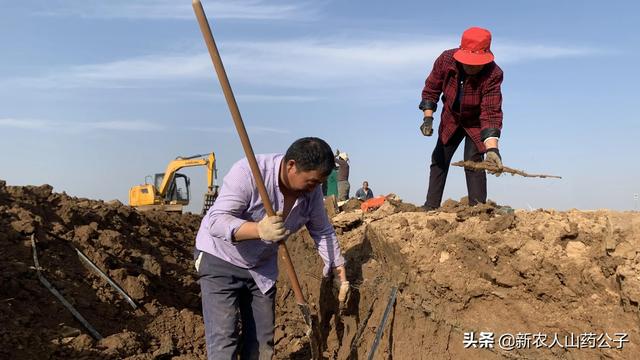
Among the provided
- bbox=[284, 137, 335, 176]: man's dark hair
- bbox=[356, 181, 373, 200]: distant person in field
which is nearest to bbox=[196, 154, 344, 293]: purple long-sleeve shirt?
bbox=[284, 137, 335, 176]: man's dark hair

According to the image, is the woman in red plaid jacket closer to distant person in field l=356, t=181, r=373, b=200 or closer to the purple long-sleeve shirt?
the purple long-sleeve shirt

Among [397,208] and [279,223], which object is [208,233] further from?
[397,208]

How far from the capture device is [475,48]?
486cm

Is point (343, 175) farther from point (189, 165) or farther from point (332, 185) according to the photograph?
point (189, 165)

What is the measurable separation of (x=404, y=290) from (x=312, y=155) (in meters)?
1.72

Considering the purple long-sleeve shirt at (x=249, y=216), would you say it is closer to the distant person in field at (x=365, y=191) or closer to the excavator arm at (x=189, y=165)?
the distant person in field at (x=365, y=191)

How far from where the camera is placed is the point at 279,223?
2.85 m

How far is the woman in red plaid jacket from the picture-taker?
4.86 meters

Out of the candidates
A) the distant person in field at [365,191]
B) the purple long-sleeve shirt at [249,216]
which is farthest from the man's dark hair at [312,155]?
the distant person in field at [365,191]

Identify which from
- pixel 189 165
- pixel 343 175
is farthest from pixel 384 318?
pixel 189 165

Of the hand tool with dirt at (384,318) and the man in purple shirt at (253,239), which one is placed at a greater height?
the man in purple shirt at (253,239)

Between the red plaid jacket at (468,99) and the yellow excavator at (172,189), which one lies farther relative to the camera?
the yellow excavator at (172,189)

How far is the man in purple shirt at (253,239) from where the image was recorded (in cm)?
297

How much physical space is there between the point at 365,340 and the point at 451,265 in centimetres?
86
